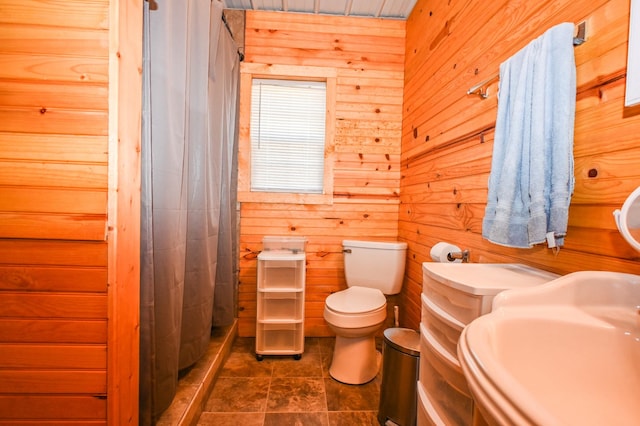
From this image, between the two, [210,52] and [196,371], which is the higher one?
[210,52]

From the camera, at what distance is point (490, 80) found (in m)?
1.14

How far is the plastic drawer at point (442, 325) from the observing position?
82 cm

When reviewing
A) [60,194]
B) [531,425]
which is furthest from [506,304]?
[60,194]

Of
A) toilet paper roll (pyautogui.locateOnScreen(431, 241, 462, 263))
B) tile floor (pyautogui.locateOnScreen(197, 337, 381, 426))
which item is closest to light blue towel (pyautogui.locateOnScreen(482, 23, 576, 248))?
toilet paper roll (pyautogui.locateOnScreen(431, 241, 462, 263))

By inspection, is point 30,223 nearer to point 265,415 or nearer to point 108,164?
point 108,164

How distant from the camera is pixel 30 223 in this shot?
84 cm

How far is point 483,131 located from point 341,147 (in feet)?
3.87

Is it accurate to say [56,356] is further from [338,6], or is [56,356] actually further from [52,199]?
[338,6]

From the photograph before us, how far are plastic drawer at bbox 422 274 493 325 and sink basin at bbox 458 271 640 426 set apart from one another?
90 millimetres

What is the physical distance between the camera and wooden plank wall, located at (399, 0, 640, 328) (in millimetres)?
734

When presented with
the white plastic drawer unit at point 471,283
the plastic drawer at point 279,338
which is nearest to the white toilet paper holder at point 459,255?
the white plastic drawer unit at point 471,283

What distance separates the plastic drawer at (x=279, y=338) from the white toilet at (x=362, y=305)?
0.30 m

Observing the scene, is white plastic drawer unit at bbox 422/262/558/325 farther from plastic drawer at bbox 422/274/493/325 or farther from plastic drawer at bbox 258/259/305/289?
plastic drawer at bbox 258/259/305/289

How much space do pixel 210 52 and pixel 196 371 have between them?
1.83 metres
